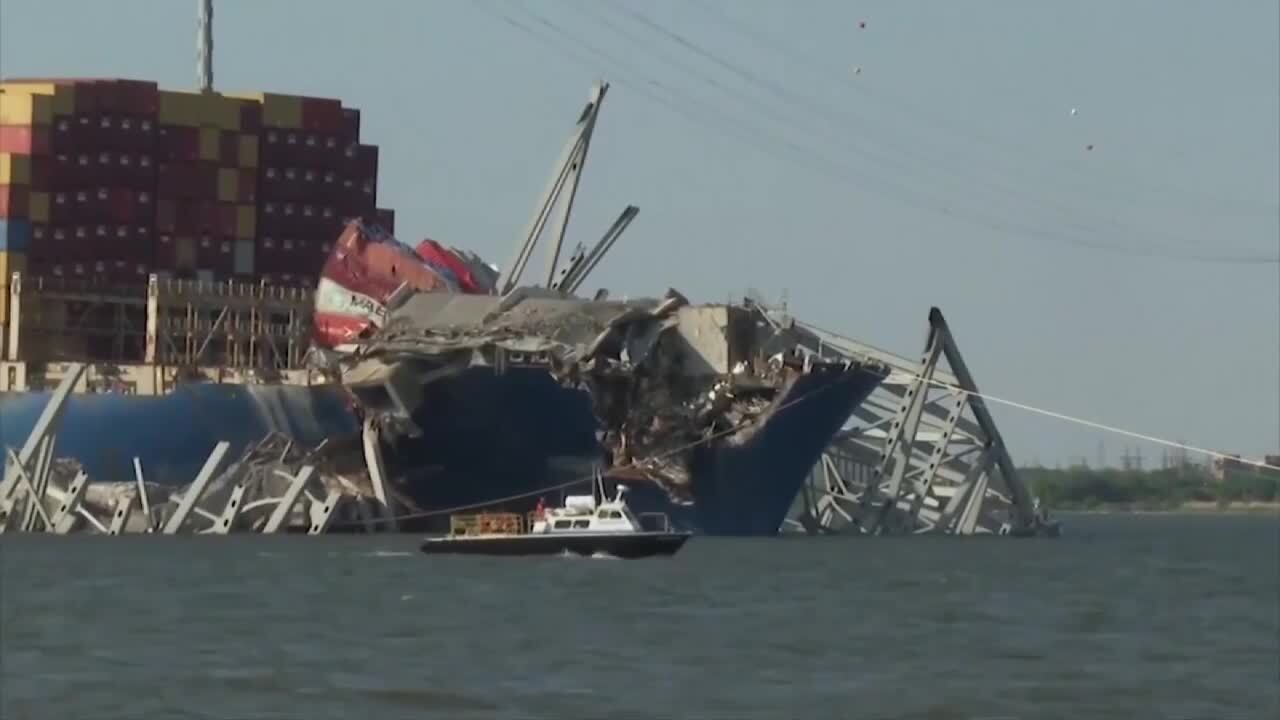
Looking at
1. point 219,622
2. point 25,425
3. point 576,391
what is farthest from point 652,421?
point 219,622

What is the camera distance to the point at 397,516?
9875 centimetres

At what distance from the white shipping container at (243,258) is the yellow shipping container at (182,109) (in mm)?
4360

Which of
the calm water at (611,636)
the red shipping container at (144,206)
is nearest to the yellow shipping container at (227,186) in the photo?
the red shipping container at (144,206)

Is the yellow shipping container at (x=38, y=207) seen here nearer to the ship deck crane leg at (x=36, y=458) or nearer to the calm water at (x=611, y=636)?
the ship deck crane leg at (x=36, y=458)

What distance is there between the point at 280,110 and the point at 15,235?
37.5 ft

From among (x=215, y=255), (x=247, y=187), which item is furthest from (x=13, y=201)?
(x=247, y=187)

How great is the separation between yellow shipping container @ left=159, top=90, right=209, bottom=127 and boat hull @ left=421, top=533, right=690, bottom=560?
3193cm

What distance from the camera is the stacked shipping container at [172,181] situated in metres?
108

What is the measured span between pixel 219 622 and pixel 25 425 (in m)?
42.3

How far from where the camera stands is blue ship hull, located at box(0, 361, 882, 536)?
322 ft

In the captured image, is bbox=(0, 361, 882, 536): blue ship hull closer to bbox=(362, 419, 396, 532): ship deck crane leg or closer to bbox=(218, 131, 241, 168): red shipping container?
bbox=(362, 419, 396, 532): ship deck crane leg

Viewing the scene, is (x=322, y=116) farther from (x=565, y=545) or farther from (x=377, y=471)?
(x=565, y=545)

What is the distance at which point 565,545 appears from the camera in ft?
269

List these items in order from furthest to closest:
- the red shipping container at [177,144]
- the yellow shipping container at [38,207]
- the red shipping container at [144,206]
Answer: the red shipping container at [177,144] → the red shipping container at [144,206] → the yellow shipping container at [38,207]
